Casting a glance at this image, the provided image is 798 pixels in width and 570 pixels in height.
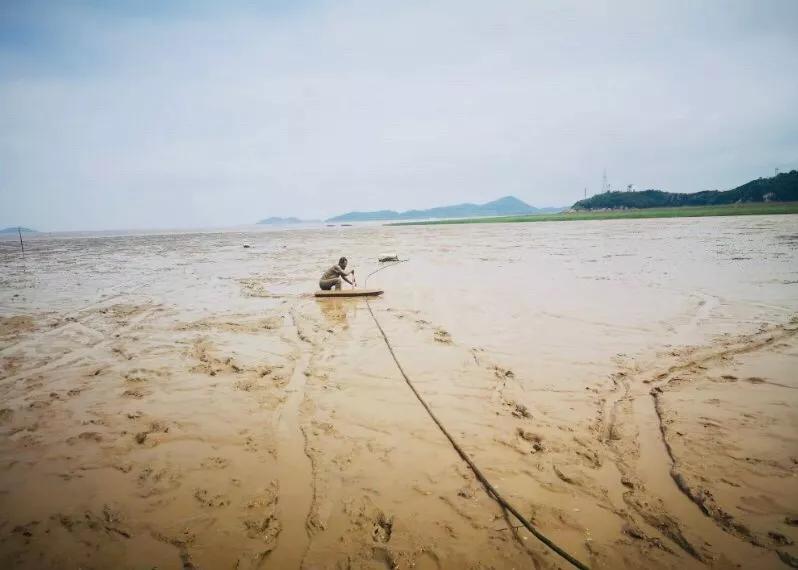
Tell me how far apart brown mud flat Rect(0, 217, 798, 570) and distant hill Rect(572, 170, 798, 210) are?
306ft

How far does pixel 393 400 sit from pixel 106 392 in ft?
15.5

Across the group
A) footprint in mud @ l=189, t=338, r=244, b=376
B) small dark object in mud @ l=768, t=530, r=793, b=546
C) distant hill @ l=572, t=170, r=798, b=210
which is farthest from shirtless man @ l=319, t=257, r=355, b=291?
distant hill @ l=572, t=170, r=798, b=210

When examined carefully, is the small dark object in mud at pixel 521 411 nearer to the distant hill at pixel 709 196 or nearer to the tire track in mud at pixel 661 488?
the tire track in mud at pixel 661 488

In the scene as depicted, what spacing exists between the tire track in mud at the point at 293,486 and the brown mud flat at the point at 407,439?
20 millimetres

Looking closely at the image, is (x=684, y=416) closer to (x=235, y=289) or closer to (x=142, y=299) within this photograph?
(x=235, y=289)

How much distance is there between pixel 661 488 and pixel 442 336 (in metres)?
4.95

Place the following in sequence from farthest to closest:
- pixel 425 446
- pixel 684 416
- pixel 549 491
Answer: pixel 684 416
pixel 425 446
pixel 549 491

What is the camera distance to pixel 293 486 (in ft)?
12.4

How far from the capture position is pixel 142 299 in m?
13.5

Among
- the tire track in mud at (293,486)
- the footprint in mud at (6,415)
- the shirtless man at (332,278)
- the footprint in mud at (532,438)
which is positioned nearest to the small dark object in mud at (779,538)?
the footprint in mud at (532,438)

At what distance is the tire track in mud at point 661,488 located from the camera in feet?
9.63

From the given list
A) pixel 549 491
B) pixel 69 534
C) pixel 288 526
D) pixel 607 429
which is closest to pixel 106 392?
pixel 69 534

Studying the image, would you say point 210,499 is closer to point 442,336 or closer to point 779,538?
point 779,538

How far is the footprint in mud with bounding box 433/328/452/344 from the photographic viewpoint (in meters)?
7.86
